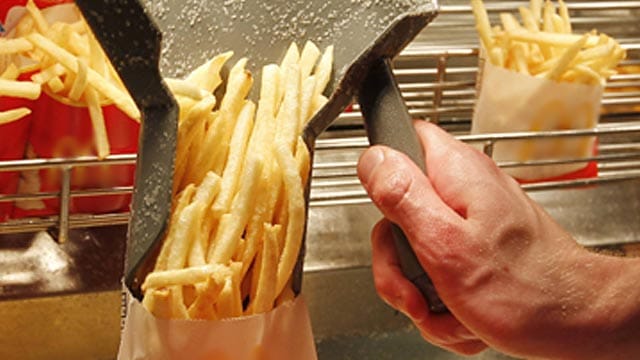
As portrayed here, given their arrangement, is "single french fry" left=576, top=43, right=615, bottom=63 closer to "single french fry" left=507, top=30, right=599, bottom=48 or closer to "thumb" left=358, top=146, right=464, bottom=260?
"single french fry" left=507, top=30, right=599, bottom=48

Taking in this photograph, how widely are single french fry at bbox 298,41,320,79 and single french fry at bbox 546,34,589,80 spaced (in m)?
0.54

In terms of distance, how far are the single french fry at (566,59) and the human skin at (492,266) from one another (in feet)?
1.67

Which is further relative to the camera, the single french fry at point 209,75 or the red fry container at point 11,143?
the red fry container at point 11,143

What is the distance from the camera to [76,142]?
1.19 meters

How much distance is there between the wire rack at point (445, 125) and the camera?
119cm

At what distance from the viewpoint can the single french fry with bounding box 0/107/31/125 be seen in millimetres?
1104

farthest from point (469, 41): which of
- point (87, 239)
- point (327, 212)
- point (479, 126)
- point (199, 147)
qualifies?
point (199, 147)

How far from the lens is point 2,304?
119 cm

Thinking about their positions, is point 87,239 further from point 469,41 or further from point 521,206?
point 469,41

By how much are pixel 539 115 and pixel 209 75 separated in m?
0.66

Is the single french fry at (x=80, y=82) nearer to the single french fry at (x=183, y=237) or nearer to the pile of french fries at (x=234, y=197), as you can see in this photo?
the pile of french fries at (x=234, y=197)

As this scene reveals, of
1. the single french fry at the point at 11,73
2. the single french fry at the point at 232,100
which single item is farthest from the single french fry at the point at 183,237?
the single french fry at the point at 11,73

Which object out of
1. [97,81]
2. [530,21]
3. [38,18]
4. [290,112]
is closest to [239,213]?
[290,112]

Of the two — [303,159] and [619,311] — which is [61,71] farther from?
[619,311]
